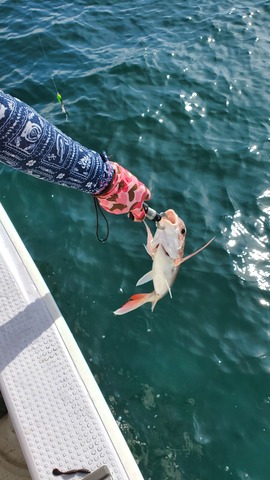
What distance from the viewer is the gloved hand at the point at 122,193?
3.59 metres

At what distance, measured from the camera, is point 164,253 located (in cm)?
444

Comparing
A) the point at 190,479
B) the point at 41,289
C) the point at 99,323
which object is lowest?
the point at 190,479

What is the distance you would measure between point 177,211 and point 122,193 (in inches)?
113

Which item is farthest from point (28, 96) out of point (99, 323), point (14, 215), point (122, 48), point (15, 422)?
point (15, 422)

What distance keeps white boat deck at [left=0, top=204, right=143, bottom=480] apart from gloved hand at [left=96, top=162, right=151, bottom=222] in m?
1.25

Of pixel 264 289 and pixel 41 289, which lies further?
pixel 264 289

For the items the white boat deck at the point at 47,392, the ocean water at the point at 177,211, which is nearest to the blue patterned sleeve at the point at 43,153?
the white boat deck at the point at 47,392

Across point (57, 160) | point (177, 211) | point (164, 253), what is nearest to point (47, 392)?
point (164, 253)

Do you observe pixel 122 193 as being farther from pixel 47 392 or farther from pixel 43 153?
pixel 47 392

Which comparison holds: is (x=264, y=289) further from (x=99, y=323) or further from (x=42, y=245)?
(x=42, y=245)

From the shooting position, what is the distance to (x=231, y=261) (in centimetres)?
583

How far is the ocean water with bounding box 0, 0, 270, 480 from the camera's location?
455cm

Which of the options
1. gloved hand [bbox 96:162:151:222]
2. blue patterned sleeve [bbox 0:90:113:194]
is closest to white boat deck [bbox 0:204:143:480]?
gloved hand [bbox 96:162:151:222]

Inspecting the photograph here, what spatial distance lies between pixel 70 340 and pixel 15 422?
0.83 metres
